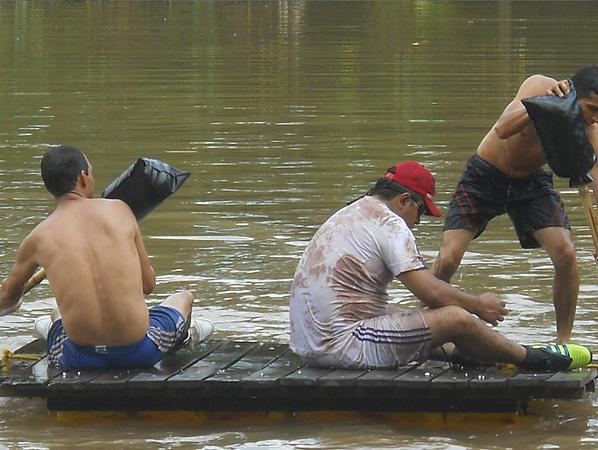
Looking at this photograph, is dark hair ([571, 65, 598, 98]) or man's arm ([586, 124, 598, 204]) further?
man's arm ([586, 124, 598, 204])

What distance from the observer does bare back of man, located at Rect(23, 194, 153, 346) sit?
6.87m

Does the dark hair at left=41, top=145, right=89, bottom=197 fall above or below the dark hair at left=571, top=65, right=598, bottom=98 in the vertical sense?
below

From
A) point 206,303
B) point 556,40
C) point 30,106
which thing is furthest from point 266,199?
point 556,40

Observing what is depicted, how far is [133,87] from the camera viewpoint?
21.4 metres

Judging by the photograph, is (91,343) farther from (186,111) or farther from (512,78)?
(512,78)

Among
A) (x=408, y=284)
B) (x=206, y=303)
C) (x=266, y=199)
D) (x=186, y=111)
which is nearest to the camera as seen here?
(x=408, y=284)

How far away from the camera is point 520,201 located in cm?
804

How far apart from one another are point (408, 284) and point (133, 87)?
49.1ft

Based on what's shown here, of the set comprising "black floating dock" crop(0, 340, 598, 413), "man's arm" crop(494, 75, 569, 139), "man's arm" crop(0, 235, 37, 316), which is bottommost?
"black floating dock" crop(0, 340, 598, 413)

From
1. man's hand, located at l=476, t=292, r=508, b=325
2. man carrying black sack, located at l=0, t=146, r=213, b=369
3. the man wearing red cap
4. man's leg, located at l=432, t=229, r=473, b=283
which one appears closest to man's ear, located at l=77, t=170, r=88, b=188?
man carrying black sack, located at l=0, t=146, r=213, b=369

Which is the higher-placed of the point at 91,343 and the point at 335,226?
the point at 335,226

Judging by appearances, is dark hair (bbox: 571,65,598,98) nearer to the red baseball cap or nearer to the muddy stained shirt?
the red baseball cap

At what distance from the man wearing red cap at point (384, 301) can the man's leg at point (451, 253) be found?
1.02 meters

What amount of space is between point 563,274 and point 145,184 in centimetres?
219
